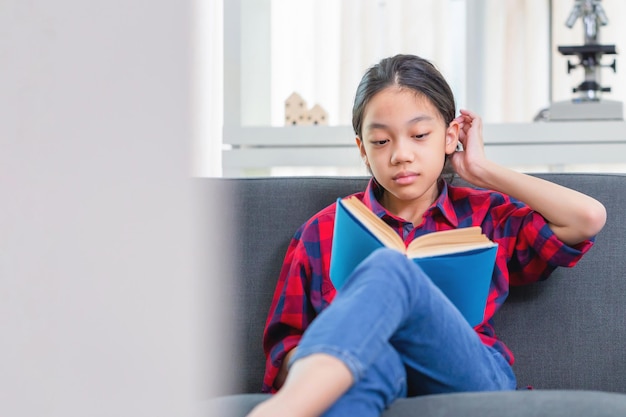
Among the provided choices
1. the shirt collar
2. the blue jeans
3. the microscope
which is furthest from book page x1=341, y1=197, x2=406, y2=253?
the microscope

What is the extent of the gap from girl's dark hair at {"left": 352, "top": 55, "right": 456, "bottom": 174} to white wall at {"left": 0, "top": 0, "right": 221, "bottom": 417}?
4.50 feet

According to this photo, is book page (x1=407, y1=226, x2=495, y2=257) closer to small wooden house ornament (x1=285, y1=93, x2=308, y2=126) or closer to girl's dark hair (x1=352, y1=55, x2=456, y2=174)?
girl's dark hair (x1=352, y1=55, x2=456, y2=174)

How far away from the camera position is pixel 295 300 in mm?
1442

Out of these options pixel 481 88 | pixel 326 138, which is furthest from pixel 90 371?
pixel 481 88

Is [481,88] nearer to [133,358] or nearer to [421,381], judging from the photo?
[421,381]

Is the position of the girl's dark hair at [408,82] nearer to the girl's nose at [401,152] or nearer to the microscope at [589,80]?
the girl's nose at [401,152]

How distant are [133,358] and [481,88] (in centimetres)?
389

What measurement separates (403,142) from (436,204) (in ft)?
0.46

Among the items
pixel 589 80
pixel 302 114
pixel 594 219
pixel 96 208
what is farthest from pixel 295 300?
pixel 589 80

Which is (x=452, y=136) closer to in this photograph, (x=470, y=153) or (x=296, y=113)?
(x=470, y=153)

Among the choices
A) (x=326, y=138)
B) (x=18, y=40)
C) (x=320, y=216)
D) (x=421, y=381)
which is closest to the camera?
(x=18, y=40)

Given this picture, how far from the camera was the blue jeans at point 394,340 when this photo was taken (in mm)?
895

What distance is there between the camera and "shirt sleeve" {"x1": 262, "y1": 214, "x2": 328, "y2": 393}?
1.42 metres

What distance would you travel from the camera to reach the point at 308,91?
3.75 m
